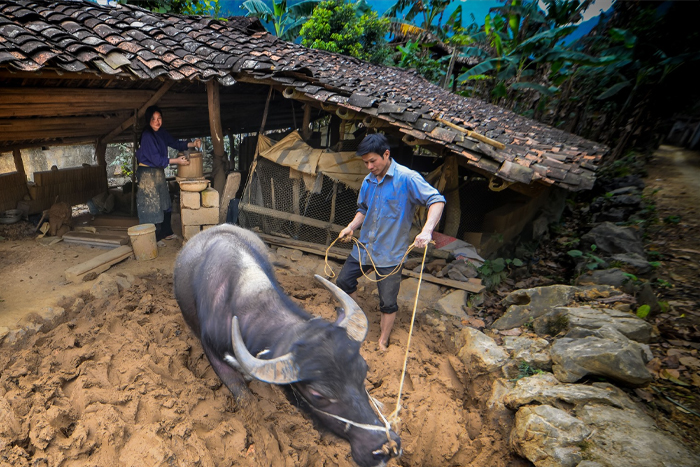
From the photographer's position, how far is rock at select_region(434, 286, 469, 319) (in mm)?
4812

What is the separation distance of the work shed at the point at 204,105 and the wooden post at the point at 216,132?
0.08ft

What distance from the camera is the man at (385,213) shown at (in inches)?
129

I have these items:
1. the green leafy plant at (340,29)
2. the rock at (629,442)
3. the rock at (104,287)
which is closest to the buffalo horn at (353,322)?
the rock at (629,442)

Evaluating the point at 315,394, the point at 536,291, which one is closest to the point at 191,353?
the point at 315,394

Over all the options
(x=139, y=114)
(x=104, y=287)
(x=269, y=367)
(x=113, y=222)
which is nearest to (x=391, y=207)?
(x=269, y=367)

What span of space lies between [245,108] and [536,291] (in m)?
7.62

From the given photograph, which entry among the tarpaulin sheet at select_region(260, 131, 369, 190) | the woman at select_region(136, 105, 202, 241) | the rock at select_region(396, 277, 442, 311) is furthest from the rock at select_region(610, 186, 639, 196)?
the woman at select_region(136, 105, 202, 241)

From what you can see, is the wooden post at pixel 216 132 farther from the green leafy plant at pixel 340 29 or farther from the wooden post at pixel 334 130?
the green leafy plant at pixel 340 29

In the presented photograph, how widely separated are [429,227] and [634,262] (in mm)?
4603

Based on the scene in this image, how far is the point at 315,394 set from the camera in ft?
7.63

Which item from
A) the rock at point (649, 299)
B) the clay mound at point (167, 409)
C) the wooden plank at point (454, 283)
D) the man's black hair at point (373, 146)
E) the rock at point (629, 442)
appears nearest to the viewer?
the rock at point (629, 442)

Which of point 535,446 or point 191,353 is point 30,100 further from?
point 535,446

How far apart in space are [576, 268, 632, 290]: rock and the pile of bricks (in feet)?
19.5

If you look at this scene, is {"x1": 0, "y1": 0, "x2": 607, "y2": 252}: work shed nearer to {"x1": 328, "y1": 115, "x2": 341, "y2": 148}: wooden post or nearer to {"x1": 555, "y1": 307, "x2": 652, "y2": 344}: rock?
{"x1": 555, "y1": 307, "x2": 652, "y2": 344}: rock
